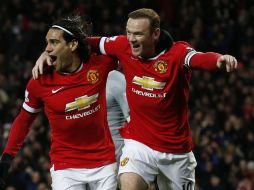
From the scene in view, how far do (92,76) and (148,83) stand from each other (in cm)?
50

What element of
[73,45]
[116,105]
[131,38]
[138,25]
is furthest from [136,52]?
[116,105]

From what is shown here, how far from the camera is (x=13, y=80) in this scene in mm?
16219

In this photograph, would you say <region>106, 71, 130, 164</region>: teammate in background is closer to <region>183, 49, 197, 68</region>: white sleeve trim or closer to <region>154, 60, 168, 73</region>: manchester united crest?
<region>154, 60, 168, 73</region>: manchester united crest

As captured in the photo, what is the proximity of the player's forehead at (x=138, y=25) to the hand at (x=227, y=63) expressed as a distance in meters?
0.89

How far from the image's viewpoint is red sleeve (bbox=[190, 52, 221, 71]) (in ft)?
19.4

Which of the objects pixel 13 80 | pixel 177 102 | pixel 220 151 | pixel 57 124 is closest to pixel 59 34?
pixel 57 124

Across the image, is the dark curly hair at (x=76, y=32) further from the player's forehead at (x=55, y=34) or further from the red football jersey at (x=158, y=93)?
the red football jersey at (x=158, y=93)

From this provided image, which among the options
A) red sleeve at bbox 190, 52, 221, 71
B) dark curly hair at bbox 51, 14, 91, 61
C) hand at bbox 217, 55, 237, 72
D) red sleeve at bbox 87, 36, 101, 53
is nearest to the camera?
hand at bbox 217, 55, 237, 72

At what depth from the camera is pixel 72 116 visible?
635 cm

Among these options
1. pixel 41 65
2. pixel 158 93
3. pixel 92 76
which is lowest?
pixel 158 93

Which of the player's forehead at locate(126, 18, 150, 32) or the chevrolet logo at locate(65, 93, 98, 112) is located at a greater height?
the player's forehead at locate(126, 18, 150, 32)

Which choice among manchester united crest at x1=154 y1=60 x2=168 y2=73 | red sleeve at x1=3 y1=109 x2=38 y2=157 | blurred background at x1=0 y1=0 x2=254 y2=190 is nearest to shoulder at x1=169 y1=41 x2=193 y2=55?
manchester united crest at x1=154 y1=60 x2=168 y2=73

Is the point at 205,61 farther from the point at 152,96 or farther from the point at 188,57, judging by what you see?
the point at 152,96

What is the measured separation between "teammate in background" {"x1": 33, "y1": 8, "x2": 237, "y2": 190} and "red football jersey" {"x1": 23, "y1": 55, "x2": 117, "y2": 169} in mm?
179
